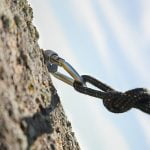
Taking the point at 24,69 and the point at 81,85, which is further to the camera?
the point at 81,85

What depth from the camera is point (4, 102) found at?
188 inches

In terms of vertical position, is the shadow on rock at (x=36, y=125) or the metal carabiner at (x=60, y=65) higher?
the metal carabiner at (x=60, y=65)

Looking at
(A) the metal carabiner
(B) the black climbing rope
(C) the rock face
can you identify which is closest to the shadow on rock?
(C) the rock face

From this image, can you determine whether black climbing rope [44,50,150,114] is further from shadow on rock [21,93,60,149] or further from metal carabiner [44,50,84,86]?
shadow on rock [21,93,60,149]

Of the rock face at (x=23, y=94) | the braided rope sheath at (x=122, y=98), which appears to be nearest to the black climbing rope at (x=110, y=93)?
the braided rope sheath at (x=122, y=98)

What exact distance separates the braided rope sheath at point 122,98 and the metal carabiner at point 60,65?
2.48 ft

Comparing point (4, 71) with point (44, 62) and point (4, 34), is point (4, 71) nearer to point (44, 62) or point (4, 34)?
point (4, 34)

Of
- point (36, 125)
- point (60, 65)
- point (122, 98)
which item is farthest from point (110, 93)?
point (60, 65)

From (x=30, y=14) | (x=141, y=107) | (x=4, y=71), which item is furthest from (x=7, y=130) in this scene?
(x=30, y=14)

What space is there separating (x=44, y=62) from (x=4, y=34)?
2.56m

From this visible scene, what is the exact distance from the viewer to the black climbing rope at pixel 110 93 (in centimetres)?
582

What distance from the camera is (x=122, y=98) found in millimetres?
6066

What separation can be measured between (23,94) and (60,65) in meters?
2.67

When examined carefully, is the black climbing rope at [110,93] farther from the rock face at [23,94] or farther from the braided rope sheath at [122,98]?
the rock face at [23,94]
